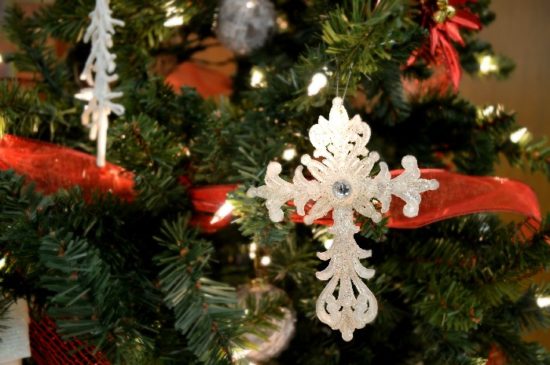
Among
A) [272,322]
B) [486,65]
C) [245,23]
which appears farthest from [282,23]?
[272,322]

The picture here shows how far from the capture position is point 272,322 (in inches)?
24.9

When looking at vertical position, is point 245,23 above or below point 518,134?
above

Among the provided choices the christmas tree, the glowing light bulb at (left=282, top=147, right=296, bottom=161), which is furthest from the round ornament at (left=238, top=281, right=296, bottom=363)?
the glowing light bulb at (left=282, top=147, right=296, bottom=161)

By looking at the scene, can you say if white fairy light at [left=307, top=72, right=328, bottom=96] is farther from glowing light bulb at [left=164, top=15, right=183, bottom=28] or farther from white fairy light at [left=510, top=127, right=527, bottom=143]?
white fairy light at [left=510, top=127, right=527, bottom=143]

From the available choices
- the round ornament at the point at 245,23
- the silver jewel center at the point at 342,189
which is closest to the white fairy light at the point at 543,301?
the silver jewel center at the point at 342,189

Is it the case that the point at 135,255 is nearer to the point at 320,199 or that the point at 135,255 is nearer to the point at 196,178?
the point at 196,178

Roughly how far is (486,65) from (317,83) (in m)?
0.37

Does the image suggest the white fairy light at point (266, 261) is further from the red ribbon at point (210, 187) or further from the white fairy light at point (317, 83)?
the white fairy light at point (317, 83)

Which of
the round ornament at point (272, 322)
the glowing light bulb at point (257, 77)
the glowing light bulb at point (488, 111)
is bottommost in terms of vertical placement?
the round ornament at point (272, 322)

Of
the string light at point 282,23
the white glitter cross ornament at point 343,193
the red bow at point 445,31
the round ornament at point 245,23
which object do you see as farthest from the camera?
the string light at point 282,23

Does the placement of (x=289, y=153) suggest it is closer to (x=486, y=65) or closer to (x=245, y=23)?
(x=245, y=23)

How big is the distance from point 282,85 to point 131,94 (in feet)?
0.48

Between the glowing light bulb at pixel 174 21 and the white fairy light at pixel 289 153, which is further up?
the glowing light bulb at pixel 174 21

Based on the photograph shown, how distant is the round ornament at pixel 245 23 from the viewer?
710mm
